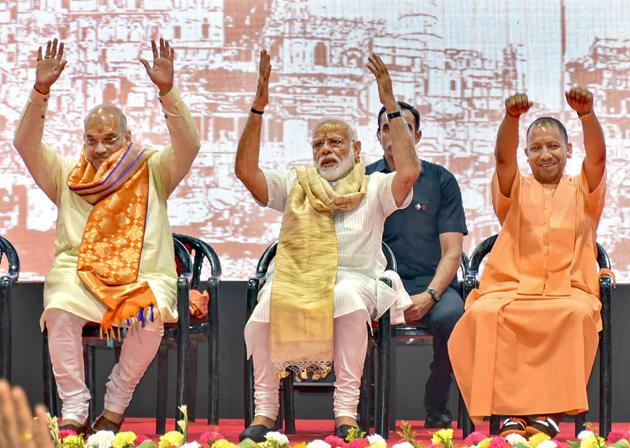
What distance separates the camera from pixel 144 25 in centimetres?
534

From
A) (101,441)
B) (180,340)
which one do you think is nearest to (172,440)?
(101,441)

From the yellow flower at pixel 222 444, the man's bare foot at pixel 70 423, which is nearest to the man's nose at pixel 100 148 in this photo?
the man's bare foot at pixel 70 423

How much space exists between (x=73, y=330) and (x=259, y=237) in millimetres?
1502

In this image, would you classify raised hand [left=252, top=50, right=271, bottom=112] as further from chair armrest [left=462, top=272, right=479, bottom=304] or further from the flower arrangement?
the flower arrangement

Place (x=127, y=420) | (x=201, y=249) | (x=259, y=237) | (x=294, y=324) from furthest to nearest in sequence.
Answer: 1. (x=259, y=237)
2. (x=127, y=420)
3. (x=201, y=249)
4. (x=294, y=324)

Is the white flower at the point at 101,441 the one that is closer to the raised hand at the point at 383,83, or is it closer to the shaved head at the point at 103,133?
the raised hand at the point at 383,83

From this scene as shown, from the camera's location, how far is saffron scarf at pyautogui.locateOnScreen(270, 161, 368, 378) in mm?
3877

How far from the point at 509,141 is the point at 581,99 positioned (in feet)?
1.09

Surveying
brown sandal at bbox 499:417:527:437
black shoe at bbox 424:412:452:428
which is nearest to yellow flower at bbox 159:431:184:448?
brown sandal at bbox 499:417:527:437

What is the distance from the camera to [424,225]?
463 cm

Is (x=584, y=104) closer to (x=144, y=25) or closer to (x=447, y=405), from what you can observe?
(x=447, y=405)

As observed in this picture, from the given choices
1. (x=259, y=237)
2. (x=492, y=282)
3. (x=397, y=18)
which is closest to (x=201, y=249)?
(x=259, y=237)

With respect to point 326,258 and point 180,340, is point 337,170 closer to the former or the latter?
point 326,258

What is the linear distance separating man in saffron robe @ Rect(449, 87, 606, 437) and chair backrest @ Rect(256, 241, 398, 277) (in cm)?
37
